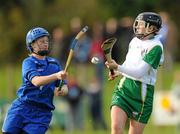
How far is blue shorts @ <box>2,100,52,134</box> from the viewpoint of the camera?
44.9ft

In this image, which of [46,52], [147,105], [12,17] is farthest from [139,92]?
[12,17]

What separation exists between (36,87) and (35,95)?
4.5 inches

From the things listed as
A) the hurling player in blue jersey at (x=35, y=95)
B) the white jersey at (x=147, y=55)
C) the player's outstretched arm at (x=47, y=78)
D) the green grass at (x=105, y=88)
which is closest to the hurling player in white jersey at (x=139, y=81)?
the white jersey at (x=147, y=55)

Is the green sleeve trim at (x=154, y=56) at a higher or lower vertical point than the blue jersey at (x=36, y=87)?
higher

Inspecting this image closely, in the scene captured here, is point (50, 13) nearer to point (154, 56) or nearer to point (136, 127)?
point (136, 127)

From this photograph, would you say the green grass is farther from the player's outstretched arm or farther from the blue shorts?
the player's outstretched arm

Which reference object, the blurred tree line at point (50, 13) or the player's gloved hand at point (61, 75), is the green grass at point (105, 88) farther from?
the player's gloved hand at point (61, 75)

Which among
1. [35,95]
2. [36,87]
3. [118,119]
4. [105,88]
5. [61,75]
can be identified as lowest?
[105,88]

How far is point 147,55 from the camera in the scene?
13914 millimetres

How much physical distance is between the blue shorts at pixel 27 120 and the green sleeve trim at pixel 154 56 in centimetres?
161

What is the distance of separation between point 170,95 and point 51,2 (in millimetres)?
16095

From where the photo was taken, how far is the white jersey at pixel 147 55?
13.9 meters

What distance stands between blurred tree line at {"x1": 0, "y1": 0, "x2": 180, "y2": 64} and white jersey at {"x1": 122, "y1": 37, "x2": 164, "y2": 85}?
49.3ft

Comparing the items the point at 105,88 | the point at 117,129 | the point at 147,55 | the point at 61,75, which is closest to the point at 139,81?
the point at 147,55
